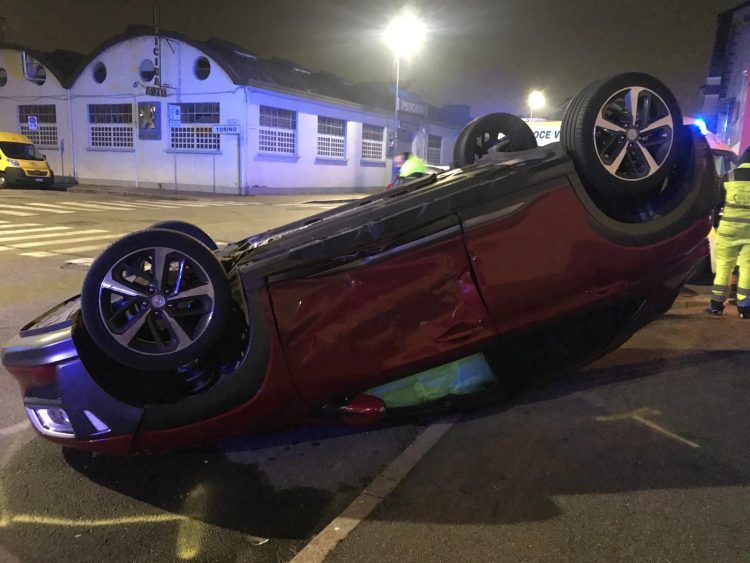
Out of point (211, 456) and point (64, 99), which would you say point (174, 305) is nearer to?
point (211, 456)

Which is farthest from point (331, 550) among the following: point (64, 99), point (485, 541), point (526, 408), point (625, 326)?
point (64, 99)

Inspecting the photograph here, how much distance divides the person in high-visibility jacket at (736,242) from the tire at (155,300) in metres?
5.47

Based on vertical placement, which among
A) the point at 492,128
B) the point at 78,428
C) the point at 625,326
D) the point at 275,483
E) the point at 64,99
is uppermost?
the point at 64,99

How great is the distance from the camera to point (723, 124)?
728 inches

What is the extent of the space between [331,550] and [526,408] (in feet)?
6.09

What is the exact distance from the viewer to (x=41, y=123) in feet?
108

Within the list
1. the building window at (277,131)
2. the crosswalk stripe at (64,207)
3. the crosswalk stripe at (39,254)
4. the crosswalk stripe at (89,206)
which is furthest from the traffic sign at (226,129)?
the crosswalk stripe at (39,254)

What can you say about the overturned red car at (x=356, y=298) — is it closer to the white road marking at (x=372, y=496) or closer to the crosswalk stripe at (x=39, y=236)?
the white road marking at (x=372, y=496)

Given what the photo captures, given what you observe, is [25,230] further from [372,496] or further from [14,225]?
[372,496]

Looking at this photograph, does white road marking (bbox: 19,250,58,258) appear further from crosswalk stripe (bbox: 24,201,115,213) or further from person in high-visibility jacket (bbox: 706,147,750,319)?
person in high-visibility jacket (bbox: 706,147,750,319)

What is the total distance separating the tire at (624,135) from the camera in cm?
311

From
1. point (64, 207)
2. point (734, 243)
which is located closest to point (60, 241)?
point (64, 207)

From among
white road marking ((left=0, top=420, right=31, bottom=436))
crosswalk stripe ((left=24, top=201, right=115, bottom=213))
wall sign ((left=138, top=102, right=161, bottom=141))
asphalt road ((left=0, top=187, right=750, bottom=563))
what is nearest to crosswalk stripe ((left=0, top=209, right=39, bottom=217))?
crosswalk stripe ((left=24, top=201, right=115, bottom=213))

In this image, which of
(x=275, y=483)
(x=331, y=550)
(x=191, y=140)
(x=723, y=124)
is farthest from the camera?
(x=191, y=140)
